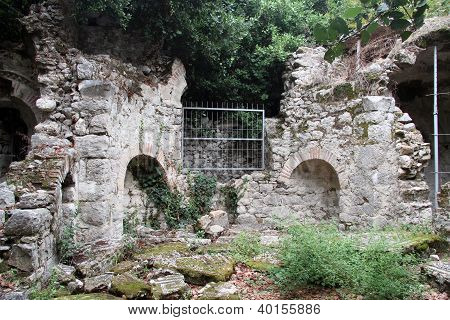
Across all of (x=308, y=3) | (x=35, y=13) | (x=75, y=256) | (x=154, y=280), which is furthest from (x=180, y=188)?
(x=308, y=3)

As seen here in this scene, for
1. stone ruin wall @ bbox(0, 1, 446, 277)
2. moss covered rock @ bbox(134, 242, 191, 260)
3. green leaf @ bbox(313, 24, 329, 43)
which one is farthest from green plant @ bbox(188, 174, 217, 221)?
green leaf @ bbox(313, 24, 329, 43)

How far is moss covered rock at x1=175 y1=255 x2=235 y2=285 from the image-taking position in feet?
15.2

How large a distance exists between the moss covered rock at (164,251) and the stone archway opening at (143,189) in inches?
61.1

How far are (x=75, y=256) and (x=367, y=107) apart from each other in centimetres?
602

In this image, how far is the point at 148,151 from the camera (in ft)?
25.0

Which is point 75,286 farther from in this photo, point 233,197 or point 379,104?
point 379,104

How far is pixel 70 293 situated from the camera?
13.8ft

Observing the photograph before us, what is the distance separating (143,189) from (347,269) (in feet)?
15.6

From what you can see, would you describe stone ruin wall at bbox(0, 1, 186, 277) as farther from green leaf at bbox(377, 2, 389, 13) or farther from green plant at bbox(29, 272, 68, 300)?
green leaf at bbox(377, 2, 389, 13)

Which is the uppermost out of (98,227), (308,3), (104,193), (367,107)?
(308,3)

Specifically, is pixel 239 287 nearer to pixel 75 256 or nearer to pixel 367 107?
pixel 75 256

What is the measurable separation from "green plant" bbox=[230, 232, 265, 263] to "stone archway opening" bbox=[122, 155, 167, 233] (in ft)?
8.10

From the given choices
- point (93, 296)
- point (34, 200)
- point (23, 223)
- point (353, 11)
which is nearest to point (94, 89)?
point (34, 200)

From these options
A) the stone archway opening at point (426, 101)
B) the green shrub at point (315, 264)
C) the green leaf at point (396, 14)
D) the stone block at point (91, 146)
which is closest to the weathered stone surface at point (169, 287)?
the green shrub at point (315, 264)
